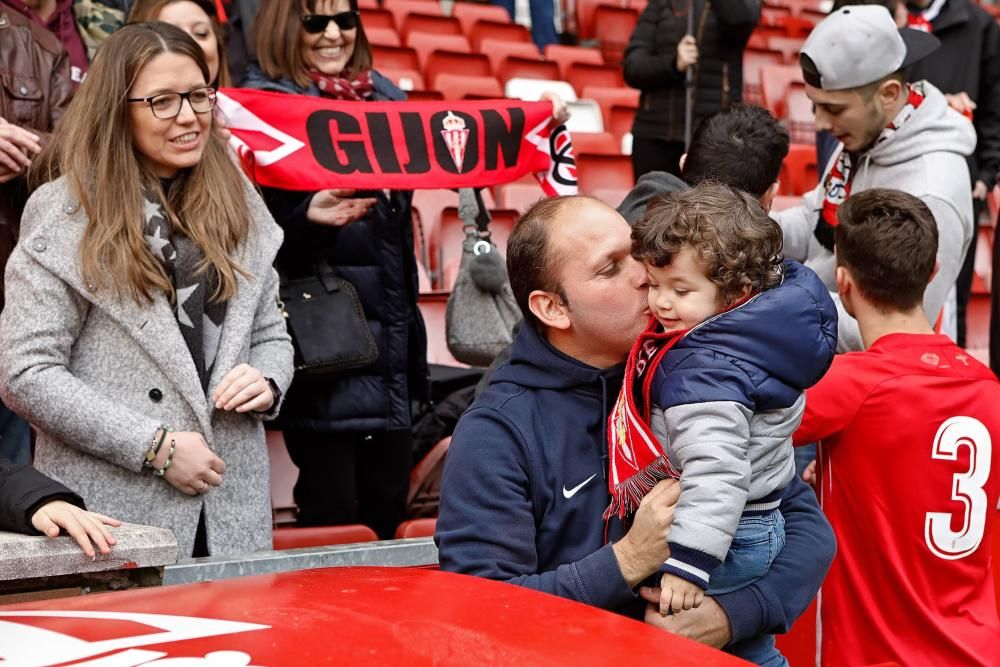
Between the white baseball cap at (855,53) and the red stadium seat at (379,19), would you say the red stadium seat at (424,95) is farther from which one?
the white baseball cap at (855,53)

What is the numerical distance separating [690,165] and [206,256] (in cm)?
127

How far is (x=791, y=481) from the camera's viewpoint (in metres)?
2.44

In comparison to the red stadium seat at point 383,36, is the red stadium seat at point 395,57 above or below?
below

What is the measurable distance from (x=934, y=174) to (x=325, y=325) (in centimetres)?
181

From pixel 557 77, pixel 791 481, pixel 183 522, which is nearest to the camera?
pixel 791 481

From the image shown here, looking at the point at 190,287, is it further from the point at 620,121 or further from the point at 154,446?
the point at 620,121

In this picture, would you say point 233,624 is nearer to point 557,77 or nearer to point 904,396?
point 904,396

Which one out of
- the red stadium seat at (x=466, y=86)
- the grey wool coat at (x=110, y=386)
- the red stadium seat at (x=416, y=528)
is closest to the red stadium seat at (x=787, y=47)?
the red stadium seat at (x=466, y=86)

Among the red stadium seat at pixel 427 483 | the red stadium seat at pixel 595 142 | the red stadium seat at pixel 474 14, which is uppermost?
the red stadium seat at pixel 474 14

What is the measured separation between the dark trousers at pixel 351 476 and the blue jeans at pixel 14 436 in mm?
774

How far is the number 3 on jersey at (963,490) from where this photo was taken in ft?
9.40

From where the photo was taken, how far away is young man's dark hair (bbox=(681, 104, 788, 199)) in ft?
10.5

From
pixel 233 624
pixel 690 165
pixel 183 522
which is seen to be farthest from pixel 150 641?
pixel 690 165

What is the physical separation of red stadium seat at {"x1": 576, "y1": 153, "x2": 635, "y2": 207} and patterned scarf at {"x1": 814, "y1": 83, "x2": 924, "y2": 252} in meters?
3.80
